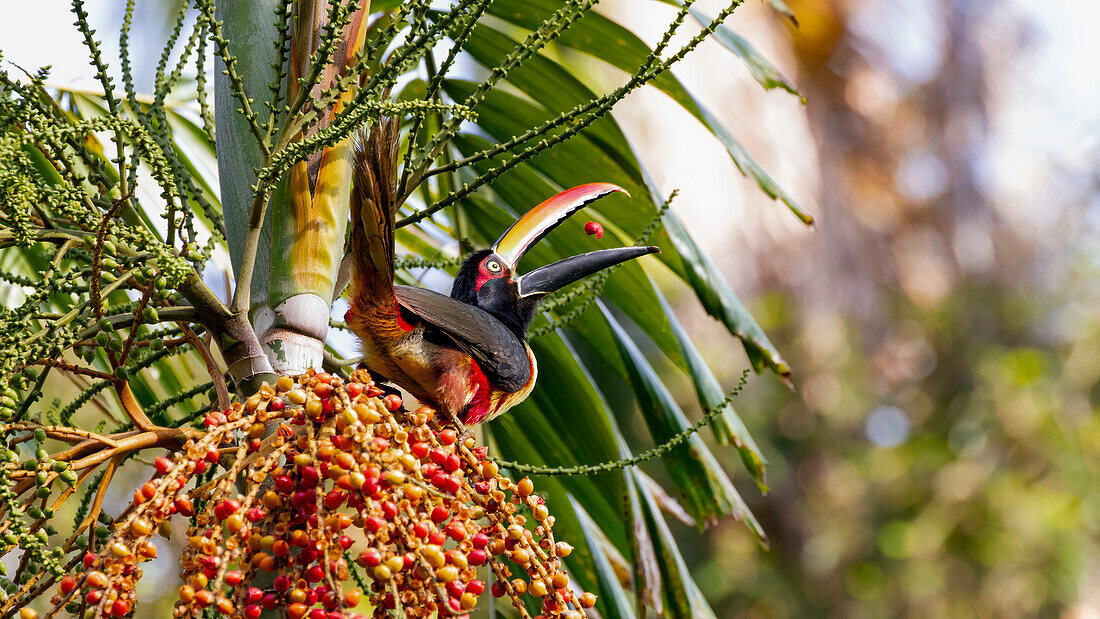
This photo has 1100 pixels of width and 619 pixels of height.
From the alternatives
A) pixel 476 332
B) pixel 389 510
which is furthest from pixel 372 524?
pixel 476 332

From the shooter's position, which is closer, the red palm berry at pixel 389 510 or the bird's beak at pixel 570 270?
the red palm berry at pixel 389 510

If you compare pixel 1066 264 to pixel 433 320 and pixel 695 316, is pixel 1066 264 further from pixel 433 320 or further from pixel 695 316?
pixel 433 320

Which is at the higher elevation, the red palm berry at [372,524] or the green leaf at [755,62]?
the green leaf at [755,62]

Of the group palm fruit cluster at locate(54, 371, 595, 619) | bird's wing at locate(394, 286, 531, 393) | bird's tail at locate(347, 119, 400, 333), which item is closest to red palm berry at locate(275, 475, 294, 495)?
palm fruit cluster at locate(54, 371, 595, 619)

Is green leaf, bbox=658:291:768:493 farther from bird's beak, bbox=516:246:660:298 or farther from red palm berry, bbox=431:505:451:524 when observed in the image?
red palm berry, bbox=431:505:451:524

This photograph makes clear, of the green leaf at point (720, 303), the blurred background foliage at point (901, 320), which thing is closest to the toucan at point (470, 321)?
the green leaf at point (720, 303)

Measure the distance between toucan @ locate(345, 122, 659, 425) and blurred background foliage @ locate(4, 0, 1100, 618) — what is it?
4.59m

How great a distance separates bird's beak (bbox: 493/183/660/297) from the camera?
1.28m

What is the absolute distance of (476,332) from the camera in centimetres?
131

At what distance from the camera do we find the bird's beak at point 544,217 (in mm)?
1272

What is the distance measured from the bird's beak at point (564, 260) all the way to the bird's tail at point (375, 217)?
0.79ft

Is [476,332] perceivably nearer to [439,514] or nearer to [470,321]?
[470,321]

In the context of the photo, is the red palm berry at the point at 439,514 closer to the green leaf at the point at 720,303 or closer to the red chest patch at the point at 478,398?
the red chest patch at the point at 478,398

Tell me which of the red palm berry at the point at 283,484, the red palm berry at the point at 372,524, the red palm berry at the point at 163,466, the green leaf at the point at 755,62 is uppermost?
the green leaf at the point at 755,62
